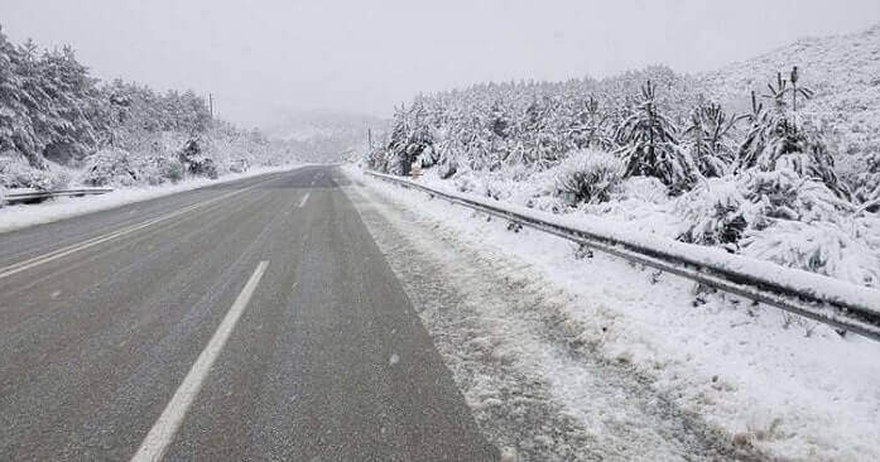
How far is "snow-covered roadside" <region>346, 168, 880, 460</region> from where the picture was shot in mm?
2607

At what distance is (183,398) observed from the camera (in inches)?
123

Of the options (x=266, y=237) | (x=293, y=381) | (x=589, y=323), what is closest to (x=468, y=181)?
(x=266, y=237)

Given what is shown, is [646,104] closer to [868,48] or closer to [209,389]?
[209,389]

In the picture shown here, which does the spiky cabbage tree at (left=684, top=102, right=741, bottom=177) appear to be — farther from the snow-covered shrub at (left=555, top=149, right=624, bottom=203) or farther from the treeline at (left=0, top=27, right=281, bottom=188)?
the treeline at (left=0, top=27, right=281, bottom=188)

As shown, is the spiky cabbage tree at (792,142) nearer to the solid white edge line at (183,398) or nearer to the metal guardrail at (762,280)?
the metal guardrail at (762,280)

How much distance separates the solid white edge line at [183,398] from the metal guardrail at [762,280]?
4229 mm

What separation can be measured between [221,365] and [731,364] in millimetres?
3983

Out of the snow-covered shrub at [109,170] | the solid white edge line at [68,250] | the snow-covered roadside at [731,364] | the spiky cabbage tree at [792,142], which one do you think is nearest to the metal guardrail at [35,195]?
the snow-covered shrub at [109,170]

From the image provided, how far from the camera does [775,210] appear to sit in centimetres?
540

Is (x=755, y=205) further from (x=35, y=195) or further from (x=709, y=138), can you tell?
(x=35, y=195)

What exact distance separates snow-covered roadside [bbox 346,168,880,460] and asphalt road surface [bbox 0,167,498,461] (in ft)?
3.93

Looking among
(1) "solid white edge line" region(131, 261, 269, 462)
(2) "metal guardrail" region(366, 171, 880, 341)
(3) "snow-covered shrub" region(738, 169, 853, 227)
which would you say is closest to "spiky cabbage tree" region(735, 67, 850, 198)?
(3) "snow-covered shrub" region(738, 169, 853, 227)

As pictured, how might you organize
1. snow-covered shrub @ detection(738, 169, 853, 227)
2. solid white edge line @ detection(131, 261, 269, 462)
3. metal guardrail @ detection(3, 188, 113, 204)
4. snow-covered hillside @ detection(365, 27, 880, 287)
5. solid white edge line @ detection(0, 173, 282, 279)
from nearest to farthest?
1. solid white edge line @ detection(131, 261, 269, 462)
2. snow-covered hillside @ detection(365, 27, 880, 287)
3. snow-covered shrub @ detection(738, 169, 853, 227)
4. solid white edge line @ detection(0, 173, 282, 279)
5. metal guardrail @ detection(3, 188, 113, 204)

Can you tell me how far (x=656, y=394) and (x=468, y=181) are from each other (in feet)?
50.1
